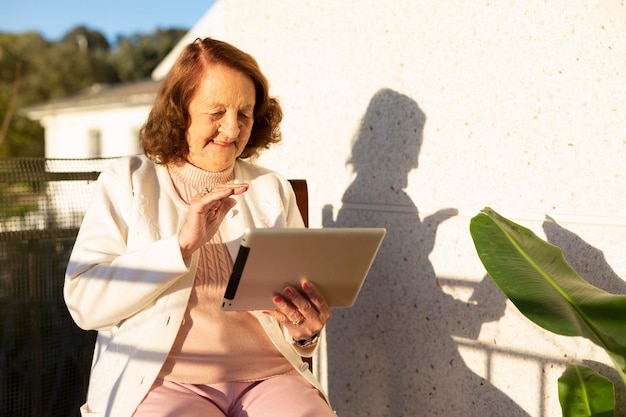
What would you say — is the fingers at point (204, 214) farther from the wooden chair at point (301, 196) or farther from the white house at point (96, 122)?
the white house at point (96, 122)

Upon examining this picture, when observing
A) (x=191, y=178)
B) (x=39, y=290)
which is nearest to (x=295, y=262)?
(x=191, y=178)

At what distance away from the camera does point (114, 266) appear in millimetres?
2129

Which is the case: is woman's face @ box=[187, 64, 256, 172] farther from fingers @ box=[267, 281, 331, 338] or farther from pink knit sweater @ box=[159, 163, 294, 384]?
fingers @ box=[267, 281, 331, 338]

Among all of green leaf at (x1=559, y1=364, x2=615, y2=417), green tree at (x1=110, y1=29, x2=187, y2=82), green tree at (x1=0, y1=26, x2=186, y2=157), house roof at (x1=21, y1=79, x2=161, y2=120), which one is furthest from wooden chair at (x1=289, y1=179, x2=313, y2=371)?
green tree at (x1=110, y1=29, x2=187, y2=82)

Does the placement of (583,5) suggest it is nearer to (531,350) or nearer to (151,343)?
(531,350)

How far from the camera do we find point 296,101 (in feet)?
10.8

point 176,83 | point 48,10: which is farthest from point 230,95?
point 48,10

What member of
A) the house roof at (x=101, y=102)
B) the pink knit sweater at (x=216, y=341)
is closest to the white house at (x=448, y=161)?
the pink knit sweater at (x=216, y=341)

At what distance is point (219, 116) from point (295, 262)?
2.10 ft

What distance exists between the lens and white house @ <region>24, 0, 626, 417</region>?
2.24m

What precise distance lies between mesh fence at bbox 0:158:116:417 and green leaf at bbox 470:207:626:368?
1.68 meters

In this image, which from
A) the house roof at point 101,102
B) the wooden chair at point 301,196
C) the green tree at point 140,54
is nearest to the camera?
the wooden chair at point 301,196

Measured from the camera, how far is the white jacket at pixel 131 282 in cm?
211

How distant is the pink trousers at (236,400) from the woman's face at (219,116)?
2.36 feet
